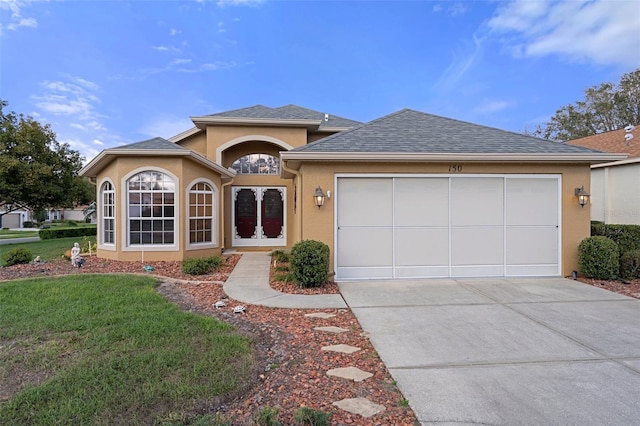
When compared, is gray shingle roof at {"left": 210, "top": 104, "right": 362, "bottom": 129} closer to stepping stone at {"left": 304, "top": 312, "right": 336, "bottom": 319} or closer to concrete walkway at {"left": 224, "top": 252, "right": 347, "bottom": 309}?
concrete walkway at {"left": 224, "top": 252, "right": 347, "bottom": 309}

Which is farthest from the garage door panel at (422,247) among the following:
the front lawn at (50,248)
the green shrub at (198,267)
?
the front lawn at (50,248)

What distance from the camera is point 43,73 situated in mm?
14484

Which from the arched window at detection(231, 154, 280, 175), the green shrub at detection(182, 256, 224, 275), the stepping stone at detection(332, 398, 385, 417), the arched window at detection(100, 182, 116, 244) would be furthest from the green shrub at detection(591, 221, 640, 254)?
the arched window at detection(100, 182, 116, 244)

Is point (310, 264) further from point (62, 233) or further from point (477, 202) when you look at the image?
point (62, 233)

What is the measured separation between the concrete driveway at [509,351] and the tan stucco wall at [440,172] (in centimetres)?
137

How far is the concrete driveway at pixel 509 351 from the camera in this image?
2.77 meters

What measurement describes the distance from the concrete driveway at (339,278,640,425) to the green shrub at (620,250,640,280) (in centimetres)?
151

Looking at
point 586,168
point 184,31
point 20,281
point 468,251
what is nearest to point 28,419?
point 20,281

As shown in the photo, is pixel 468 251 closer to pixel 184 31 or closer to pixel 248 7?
pixel 248 7

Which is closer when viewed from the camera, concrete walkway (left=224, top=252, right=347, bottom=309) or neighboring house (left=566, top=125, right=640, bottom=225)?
concrete walkway (left=224, top=252, right=347, bottom=309)

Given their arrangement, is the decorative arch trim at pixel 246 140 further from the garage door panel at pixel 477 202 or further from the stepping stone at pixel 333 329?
the stepping stone at pixel 333 329

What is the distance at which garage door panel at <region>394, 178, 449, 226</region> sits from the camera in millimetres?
7730

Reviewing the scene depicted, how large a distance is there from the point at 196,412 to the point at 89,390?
1.12 metres

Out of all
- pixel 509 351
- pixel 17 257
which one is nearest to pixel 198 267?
pixel 17 257
